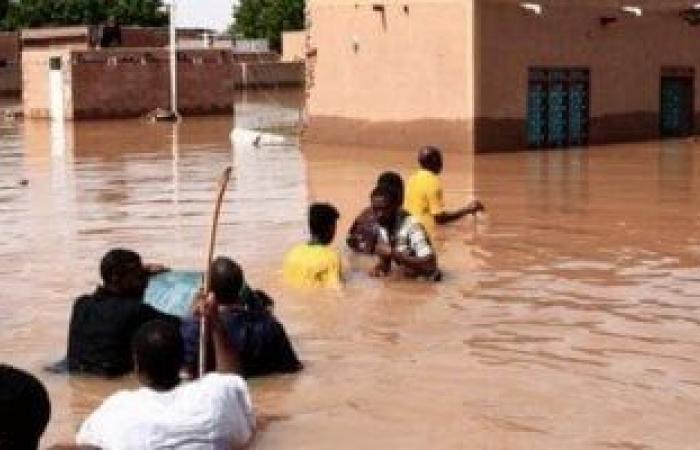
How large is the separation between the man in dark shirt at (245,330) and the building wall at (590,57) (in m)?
17.2

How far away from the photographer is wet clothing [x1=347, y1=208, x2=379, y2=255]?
36.8 feet

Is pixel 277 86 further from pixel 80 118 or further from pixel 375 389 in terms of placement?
pixel 375 389

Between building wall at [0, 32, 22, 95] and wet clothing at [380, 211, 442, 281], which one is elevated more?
building wall at [0, 32, 22, 95]

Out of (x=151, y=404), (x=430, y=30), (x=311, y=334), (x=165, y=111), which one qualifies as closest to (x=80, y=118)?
(x=165, y=111)

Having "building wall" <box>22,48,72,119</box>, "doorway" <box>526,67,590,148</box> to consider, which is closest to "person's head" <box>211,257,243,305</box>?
"doorway" <box>526,67,590,148</box>

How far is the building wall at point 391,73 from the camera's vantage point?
2442 cm

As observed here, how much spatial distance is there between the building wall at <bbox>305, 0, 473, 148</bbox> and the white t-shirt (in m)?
19.1

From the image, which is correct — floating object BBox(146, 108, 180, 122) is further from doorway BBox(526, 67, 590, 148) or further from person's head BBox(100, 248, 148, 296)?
person's head BBox(100, 248, 148, 296)

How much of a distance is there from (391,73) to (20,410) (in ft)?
76.2

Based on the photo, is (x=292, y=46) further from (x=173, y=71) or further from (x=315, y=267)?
(x=315, y=267)

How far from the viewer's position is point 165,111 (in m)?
38.9

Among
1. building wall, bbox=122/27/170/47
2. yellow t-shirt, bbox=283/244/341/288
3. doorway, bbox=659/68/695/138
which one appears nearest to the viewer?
yellow t-shirt, bbox=283/244/341/288

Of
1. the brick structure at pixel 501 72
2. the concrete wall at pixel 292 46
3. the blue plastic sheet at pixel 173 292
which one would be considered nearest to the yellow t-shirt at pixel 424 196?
the blue plastic sheet at pixel 173 292

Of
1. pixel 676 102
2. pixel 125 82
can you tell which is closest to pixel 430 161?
pixel 676 102
